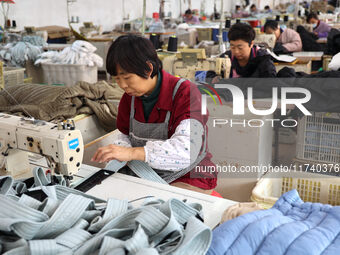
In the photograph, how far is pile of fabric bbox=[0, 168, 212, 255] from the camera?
79 cm

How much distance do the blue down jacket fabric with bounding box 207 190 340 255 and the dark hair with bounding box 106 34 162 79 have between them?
73 centimetres

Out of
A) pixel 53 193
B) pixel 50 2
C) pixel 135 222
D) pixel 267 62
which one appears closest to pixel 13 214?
pixel 53 193

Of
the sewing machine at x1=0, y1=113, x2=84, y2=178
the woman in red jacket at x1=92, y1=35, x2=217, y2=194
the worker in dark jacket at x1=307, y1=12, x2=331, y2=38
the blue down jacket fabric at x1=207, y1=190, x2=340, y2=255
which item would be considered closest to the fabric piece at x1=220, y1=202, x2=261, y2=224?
the blue down jacket fabric at x1=207, y1=190, x2=340, y2=255

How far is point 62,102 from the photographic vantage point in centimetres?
230

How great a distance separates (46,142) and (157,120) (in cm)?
52

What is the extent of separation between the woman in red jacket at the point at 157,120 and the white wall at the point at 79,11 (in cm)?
545

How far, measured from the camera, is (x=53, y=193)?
1.04 metres

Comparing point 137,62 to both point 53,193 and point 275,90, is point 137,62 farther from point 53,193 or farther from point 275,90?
point 275,90

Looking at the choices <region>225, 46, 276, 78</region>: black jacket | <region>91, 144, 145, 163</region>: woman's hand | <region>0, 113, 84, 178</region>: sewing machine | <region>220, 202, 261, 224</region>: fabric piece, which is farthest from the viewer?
<region>225, 46, 276, 78</region>: black jacket

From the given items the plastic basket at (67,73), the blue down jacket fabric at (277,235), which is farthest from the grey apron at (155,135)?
the plastic basket at (67,73)

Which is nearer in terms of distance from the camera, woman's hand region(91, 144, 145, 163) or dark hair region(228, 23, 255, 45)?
woman's hand region(91, 144, 145, 163)

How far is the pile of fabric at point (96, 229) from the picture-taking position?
2.58 ft

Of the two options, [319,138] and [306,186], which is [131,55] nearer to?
[306,186]

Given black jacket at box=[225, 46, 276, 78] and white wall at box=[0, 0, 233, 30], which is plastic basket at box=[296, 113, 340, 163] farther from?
white wall at box=[0, 0, 233, 30]
